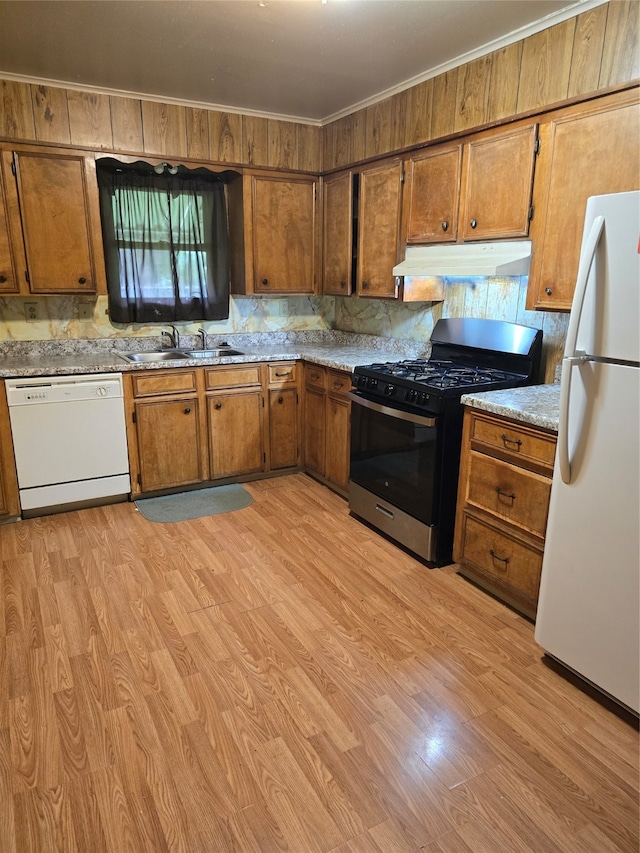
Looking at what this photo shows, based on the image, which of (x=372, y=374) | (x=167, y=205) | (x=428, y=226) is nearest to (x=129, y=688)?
(x=372, y=374)

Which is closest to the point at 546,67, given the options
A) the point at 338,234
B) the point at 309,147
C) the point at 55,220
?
the point at 338,234

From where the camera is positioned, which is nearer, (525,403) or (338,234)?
(525,403)

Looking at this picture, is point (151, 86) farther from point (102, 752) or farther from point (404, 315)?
point (102, 752)

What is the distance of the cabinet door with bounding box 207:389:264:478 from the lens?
3832 mm

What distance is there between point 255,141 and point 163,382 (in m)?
1.83

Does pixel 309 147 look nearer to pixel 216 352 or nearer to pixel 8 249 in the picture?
pixel 216 352

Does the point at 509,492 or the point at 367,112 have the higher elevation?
the point at 367,112

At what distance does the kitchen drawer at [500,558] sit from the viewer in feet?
7.72

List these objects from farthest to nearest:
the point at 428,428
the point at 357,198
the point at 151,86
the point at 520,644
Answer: the point at 357,198 → the point at 151,86 → the point at 428,428 → the point at 520,644

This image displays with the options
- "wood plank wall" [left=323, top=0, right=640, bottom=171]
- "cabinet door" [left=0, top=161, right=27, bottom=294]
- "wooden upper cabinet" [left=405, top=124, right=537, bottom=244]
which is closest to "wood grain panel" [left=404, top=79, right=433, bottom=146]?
"wood plank wall" [left=323, top=0, right=640, bottom=171]

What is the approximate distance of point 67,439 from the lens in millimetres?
3381

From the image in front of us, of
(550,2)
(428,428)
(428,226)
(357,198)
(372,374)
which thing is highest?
(550,2)

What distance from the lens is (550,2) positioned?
7.53 ft

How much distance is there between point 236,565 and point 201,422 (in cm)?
122
